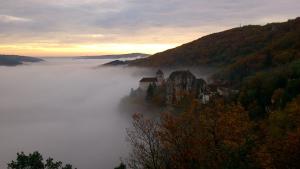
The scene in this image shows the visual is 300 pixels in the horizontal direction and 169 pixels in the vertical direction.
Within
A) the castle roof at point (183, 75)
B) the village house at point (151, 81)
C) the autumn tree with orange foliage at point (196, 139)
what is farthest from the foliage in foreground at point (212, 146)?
the village house at point (151, 81)

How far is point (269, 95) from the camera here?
74.3 m

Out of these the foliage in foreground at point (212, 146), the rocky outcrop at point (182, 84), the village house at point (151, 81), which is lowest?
the village house at point (151, 81)

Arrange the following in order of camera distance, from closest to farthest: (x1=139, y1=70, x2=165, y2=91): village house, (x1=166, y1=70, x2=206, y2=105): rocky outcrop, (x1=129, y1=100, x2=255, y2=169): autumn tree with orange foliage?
1. (x1=129, y1=100, x2=255, y2=169): autumn tree with orange foliage
2. (x1=166, y1=70, x2=206, y2=105): rocky outcrop
3. (x1=139, y1=70, x2=165, y2=91): village house

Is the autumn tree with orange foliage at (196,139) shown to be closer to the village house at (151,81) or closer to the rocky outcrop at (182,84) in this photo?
the rocky outcrop at (182,84)

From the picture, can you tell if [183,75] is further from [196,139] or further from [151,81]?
[196,139]

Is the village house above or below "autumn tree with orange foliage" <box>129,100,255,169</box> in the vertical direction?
below

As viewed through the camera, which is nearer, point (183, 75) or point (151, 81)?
point (183, 75)

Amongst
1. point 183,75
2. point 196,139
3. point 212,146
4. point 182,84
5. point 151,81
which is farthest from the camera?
point 151,81

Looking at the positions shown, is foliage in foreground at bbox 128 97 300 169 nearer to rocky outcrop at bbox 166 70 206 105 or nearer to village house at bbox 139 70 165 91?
rocky outcrop at bbox 166 70 206 105

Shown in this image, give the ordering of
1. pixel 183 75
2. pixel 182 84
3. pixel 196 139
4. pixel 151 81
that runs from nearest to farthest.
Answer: pixel 196 139
pixel 182 84
pixel 183 75
pixel 151 81

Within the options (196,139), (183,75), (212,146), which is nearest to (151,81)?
(183,75)

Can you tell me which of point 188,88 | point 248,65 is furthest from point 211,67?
point 188,88

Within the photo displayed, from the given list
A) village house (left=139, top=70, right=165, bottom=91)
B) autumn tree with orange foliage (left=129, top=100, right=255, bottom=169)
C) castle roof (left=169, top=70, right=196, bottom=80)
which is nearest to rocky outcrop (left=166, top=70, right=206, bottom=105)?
castle roof (left=169, top=70, right=196, bottom=80)

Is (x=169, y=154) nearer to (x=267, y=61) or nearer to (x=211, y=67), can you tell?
(x=267, y=61)
